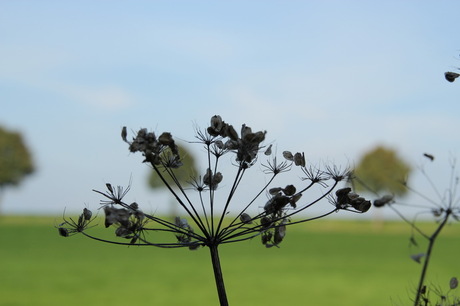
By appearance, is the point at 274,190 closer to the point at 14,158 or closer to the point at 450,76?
the point at 450,76

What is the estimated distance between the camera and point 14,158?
4047 centimetres

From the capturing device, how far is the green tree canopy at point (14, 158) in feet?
130

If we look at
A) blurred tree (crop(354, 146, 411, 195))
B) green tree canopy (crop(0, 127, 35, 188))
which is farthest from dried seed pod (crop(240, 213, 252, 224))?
green tree canopy (crop(0, 127, 35, 188))

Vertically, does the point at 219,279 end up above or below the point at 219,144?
below

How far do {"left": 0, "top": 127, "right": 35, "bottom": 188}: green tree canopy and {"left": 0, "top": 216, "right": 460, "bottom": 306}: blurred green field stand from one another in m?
16.3

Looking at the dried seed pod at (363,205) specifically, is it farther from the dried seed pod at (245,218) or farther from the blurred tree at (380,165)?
the blurred tree at (380,165)

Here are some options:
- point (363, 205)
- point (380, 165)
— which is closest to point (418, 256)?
point (363, 205)

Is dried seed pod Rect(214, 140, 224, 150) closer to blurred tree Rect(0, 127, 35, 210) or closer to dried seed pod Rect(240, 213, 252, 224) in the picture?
dried seed pod Rect(240, 213, 252, 224)

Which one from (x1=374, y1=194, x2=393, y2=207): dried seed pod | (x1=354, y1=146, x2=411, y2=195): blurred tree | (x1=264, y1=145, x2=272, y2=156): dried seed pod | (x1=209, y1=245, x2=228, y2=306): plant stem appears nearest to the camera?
(x1=374, y1=194, x2=393, y2=207): dried seed pod

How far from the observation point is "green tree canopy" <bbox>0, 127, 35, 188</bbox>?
39.5 metres

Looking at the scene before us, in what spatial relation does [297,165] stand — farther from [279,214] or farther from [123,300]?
[123,300]

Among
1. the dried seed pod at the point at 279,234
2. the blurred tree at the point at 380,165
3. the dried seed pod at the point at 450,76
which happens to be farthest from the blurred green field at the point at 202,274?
the blurred tree at the point at 380,165

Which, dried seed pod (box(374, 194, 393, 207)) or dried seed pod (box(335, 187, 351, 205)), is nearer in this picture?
dried seed pod (box(374, 194, 393, 207))

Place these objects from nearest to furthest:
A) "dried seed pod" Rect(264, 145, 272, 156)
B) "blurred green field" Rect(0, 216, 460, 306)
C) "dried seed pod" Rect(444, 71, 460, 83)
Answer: "dried seed pod" Rect(444, 71, 460, 83)
"dried seed pod" Rect(264, 145, 272, 156)
"blurred green field" Rect(0, 216, 460, 306)
